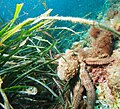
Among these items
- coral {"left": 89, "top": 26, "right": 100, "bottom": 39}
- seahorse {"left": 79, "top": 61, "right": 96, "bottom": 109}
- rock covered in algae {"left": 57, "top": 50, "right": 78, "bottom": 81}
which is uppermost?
coral {"left": 89, "top": 26, "right": 100, "bottom": 39}

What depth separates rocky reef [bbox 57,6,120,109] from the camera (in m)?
1.91

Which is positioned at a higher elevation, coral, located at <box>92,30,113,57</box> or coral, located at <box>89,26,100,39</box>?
coral, located at <box>89,26,100,39</box>

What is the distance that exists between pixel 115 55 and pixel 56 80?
741 mm

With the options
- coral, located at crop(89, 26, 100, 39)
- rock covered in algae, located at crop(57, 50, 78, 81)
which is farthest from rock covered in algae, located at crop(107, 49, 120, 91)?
coral, located at crop(89, 26, 100, 39)

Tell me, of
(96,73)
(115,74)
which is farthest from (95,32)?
(115,74)

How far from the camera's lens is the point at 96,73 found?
2.16m

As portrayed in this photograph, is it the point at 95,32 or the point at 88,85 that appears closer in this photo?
the point at 88,85

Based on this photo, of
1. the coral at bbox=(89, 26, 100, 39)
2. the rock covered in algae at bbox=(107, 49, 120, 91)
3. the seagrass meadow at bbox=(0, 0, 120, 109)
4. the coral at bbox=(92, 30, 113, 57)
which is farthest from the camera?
the coral at bbox=(89, 26, 100, 39)

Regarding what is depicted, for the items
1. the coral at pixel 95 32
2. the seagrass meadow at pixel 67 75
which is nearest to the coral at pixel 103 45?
the seagrass meadow at pixel 67 75

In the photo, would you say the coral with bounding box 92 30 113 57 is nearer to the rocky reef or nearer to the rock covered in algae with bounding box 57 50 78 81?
the rocky reef

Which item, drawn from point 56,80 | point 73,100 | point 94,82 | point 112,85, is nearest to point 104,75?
point 94,82

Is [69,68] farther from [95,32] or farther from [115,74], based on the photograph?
[95,32]

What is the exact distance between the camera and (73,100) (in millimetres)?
2143

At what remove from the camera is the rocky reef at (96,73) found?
191cm
